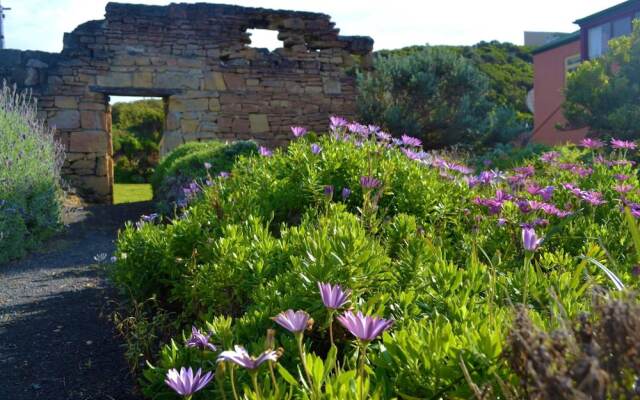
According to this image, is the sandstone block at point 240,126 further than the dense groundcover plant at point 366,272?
Yes

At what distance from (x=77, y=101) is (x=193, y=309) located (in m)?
9.06

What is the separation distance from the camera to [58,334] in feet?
10.9

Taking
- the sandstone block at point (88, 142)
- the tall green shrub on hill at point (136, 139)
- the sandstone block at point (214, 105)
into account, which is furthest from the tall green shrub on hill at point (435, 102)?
the tall green shrub on hill at point (136, 139)

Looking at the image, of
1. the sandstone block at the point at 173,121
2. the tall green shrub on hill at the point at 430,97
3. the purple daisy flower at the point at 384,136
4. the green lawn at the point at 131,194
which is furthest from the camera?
the green lawn at the point at 131,194

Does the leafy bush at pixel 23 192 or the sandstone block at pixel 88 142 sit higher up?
the sandstone block at pixel 88 142

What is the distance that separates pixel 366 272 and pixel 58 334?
Answer: 221 cm

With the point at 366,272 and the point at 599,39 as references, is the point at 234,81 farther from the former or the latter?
the point at 599,39

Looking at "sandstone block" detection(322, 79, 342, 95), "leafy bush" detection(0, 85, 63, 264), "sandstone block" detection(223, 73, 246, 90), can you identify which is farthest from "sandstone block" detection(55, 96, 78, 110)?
"sandstone block" detection(322, 79, 342, 95)

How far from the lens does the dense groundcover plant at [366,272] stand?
1.27 meters

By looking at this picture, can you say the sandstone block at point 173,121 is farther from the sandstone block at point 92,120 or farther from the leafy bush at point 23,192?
the leafy bush at point 23,192

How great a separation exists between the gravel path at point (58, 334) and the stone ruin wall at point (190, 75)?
549 cm

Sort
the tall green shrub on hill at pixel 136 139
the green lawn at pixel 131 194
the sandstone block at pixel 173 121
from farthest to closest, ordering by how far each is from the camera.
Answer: the tall green shrub on hill at pixel 136 139, the green lawn at pixel 131 194, the sandstone block at pixel 173 121

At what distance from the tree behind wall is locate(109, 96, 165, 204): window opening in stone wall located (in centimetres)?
865

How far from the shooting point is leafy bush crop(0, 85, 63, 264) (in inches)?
223
